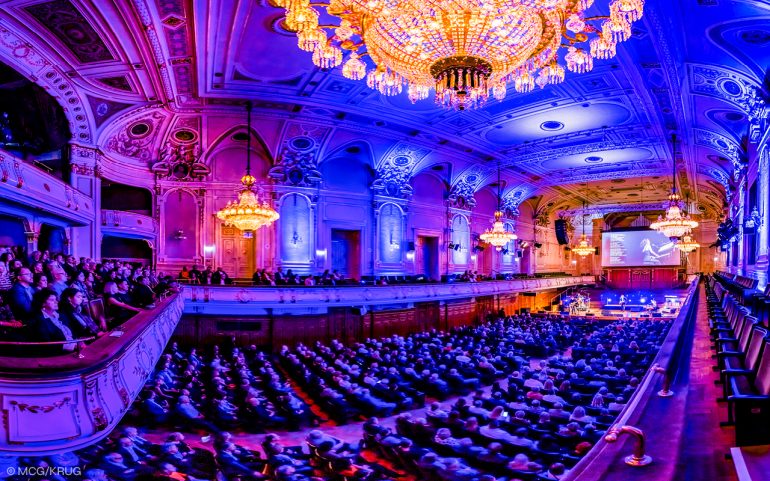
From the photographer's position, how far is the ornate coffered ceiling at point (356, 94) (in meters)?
8.34

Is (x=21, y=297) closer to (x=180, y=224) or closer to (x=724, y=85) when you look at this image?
(x=180, y=224)

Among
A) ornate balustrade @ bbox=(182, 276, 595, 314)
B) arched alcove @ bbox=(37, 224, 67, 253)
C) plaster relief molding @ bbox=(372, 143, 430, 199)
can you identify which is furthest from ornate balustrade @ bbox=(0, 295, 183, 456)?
plaster relief molding @ bbox=(372, 143, 430, 199)

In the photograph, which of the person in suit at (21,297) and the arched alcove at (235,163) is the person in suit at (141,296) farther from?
the arched alcove at (235,163)

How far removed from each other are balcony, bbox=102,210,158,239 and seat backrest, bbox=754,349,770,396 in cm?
1455

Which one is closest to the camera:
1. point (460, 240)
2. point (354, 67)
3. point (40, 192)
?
point (354, 67)

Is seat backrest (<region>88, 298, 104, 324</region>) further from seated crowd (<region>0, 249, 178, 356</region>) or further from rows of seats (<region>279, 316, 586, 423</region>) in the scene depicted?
rows of seats (<region>279, 316, 586, 423</region>)

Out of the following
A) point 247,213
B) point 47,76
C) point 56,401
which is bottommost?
point 56,401

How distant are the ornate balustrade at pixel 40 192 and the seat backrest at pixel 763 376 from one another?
10.8m

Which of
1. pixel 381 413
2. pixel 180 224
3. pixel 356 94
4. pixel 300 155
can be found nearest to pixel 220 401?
pixel 381 413

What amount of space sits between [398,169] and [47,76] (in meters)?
11.5

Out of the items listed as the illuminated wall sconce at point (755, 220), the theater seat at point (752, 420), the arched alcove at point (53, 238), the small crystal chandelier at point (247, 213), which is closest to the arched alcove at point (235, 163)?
the small crystal chandelier at point (247, 213)

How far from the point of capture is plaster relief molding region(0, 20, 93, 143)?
29.2ft

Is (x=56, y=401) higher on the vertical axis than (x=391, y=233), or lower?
lower

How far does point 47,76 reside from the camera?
10195 millimetres
